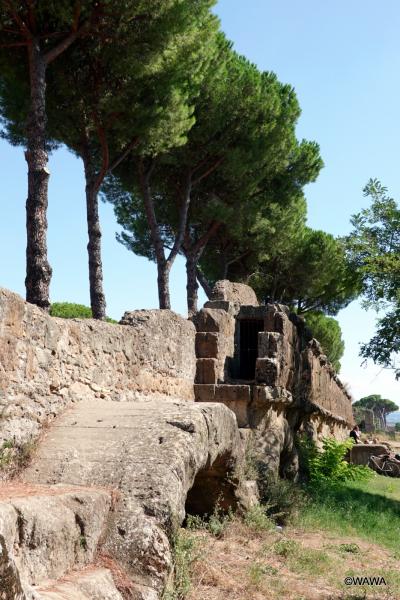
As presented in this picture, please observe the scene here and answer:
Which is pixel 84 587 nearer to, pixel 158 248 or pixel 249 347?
pixel 249 347

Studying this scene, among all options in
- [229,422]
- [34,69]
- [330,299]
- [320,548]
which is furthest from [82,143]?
[330,299]

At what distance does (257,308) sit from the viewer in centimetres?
1215

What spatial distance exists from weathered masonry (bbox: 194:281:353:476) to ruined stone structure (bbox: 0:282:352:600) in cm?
5

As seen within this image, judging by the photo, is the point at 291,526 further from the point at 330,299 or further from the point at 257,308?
the point at 330,299

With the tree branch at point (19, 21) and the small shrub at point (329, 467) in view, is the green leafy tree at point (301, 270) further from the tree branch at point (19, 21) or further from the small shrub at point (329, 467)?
the tree branch at point (19, 21)

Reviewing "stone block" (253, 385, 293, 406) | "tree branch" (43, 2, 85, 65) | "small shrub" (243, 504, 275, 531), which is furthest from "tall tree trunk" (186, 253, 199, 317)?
"small shrub" (243, 504, 275, 531)

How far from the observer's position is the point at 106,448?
5.15m

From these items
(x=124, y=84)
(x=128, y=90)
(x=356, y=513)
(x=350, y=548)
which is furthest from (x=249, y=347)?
(x=124, y=84)

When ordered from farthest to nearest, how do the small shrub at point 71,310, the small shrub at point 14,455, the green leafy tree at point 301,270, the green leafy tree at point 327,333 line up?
the green leafy tree at point 327,333
the green leafy tree at point 301,270
the small shrub at point 71,310
the small shrub at point 14,455

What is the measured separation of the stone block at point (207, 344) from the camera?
10711 millimetres

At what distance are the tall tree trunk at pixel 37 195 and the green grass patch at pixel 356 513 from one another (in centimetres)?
532

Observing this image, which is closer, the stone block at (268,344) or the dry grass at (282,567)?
the dry grass at (282,567)

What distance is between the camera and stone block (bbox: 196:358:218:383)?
10.5 m

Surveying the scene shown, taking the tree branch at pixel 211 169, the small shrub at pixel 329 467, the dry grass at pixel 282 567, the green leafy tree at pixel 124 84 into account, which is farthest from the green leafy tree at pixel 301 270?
the dry grass at pixel 282 567
